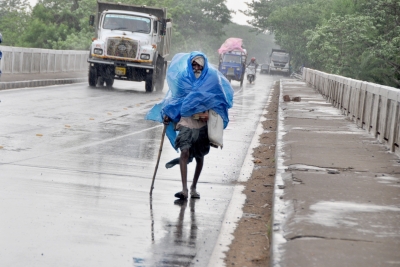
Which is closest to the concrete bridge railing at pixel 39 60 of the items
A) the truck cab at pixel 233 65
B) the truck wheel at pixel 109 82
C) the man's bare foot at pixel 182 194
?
the truck wheel at pixel 109 82

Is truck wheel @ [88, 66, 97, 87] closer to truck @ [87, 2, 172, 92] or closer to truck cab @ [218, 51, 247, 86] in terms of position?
truck @ [87, 2, 172, 92]

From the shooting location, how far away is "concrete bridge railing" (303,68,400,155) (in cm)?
1251

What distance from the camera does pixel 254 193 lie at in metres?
10.0

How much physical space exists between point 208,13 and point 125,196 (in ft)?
374

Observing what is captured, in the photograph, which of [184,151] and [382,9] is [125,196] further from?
[382,9]

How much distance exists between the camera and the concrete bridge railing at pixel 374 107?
12508 millimetres

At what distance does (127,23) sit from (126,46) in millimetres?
988

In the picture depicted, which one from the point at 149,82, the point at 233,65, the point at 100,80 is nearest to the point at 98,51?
the point at 149,82

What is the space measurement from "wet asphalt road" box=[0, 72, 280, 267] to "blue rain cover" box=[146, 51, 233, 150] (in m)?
0.96

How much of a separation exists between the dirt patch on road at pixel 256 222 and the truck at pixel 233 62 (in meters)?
37.4

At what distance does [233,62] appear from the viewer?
52.4m

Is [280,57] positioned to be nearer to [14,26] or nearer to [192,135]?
[14,26]

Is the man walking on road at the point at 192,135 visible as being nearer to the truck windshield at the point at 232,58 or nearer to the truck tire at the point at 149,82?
the truck tire at the point at 149,82

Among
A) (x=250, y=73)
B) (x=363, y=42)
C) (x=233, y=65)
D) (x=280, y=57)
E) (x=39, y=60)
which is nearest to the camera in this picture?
(x=39, y=60)
